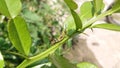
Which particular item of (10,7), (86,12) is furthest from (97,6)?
(10,7)

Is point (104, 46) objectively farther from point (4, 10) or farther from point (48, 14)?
point (4, 10)

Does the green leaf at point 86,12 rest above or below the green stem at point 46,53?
above

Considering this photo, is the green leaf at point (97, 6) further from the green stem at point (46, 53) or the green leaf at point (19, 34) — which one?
the green leaf at point (19, 34)

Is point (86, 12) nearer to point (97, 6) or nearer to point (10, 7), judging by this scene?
point (97, 6)

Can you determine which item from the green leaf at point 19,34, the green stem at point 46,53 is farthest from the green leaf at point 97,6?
the green leaf at point 19,34

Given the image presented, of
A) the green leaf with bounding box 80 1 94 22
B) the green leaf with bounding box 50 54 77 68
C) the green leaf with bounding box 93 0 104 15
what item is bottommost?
the green leaf with bounding box 50 54 77 68

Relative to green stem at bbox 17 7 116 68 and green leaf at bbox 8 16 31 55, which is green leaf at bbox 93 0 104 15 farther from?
green leaf at bbox 8 16 31 55

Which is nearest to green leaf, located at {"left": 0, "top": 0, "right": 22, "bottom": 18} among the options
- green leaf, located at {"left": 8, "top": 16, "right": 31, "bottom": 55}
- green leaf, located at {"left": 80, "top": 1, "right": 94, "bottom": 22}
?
green leaf, located at {"left": 8, "top": 16, "right": 31, "bottom": 55}
